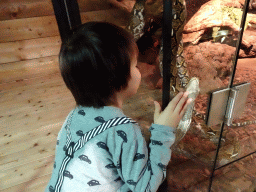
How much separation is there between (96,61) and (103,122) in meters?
0.16

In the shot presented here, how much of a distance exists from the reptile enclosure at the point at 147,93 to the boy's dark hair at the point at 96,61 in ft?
0.90

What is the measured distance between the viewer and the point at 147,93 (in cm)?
133

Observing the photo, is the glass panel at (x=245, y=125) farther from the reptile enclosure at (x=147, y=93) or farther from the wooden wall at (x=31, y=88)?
the wooden wall at (x=31, y=88)

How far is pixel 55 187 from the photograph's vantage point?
1.84 feet

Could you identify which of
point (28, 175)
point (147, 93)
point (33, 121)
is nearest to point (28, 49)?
point (33, 121)

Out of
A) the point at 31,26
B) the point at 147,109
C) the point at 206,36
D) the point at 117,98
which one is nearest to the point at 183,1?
the point at 206,36

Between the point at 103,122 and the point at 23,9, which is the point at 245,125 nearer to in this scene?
the point at 103,122

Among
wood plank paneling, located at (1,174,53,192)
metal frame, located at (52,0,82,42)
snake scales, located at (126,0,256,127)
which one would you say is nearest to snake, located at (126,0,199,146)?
snake scales, located at (126,0,256,127)

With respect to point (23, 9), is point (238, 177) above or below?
below

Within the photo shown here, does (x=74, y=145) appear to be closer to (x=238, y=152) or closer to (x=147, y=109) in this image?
(x=238, y=152)

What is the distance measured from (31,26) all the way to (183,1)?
8.07 feet

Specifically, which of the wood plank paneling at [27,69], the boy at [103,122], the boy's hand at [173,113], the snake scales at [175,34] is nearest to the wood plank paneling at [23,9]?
the wood plank paneling at [27,69]

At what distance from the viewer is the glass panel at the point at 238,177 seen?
2.73ft

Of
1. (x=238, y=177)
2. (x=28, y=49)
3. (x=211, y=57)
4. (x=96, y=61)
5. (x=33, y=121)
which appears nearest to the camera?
(x=96, y=61)
